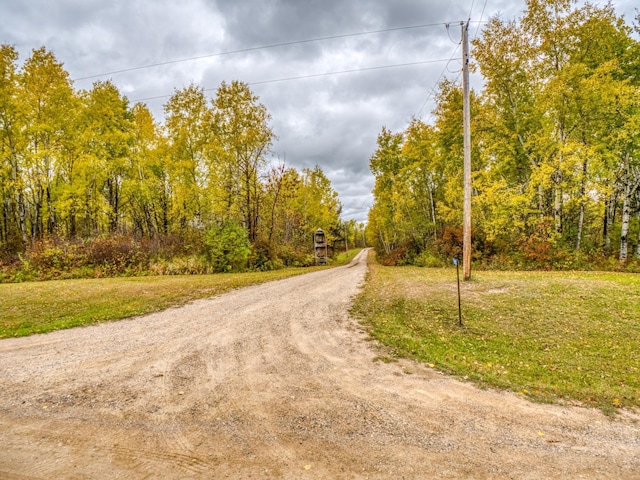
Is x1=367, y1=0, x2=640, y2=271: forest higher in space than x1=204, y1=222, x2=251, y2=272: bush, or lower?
higher

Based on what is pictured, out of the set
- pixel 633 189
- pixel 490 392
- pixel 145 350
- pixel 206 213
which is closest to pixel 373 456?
pixel 490 392

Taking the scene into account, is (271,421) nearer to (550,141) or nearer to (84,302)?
(84,302)

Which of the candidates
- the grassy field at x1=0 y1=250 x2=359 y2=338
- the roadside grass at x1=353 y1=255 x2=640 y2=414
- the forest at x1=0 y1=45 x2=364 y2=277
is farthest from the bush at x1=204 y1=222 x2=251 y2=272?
the roadside grass at x1=353 y1=255 x2=640 y2=414

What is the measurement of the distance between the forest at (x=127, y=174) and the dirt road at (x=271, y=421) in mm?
13107

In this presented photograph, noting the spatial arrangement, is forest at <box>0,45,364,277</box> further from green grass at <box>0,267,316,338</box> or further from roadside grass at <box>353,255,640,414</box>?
roadside grass at <box>353,255,640,414</box>

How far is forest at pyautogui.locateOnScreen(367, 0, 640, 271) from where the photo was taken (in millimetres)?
14555

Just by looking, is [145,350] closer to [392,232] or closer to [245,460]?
[245,460]

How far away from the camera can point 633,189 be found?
14.8 metres

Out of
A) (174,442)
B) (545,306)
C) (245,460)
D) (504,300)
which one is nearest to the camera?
(245,460)

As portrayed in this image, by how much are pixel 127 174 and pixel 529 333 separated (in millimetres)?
24486

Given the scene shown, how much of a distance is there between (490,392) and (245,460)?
3.30 metres

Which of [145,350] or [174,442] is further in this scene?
[145,350]

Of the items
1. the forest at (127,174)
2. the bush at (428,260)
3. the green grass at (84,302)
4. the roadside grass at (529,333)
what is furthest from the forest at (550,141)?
the green grass at (84,302)

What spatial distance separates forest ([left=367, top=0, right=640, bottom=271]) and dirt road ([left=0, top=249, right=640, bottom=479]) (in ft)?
50.9
